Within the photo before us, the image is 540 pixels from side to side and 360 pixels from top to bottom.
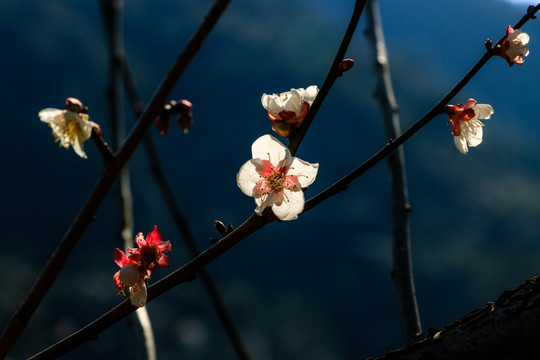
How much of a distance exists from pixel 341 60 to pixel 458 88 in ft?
0.54

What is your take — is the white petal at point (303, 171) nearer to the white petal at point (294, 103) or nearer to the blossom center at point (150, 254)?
the white petal at point (294, 103)

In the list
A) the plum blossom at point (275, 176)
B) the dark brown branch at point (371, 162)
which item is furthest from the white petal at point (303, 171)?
the dark brown branch at point (371, 162)

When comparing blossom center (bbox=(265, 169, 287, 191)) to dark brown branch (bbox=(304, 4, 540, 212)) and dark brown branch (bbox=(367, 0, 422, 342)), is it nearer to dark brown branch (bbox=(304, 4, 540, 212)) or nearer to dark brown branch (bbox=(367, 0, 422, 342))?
dark brown branch (bbox=(304, 4, 540, 212))

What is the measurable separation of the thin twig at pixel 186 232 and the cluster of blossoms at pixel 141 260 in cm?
24

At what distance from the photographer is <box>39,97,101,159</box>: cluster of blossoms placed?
627 mm

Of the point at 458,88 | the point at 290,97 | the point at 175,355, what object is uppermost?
the point at 175,355

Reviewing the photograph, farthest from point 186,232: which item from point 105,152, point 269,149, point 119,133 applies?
point 105,152

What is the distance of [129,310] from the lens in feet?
2.02

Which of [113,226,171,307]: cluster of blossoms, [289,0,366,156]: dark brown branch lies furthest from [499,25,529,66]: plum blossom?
[113,226,171,307]: cluster of blossoms

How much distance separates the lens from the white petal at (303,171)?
718 mm

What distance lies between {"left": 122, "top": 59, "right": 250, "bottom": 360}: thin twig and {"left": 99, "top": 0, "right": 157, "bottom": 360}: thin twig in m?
0.03

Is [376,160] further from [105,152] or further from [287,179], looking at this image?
[105,152]

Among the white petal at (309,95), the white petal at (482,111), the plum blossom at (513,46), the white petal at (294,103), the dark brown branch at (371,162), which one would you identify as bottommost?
the dark brown branch at (371,162)

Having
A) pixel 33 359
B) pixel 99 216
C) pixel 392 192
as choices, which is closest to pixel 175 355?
pixel 99 216
